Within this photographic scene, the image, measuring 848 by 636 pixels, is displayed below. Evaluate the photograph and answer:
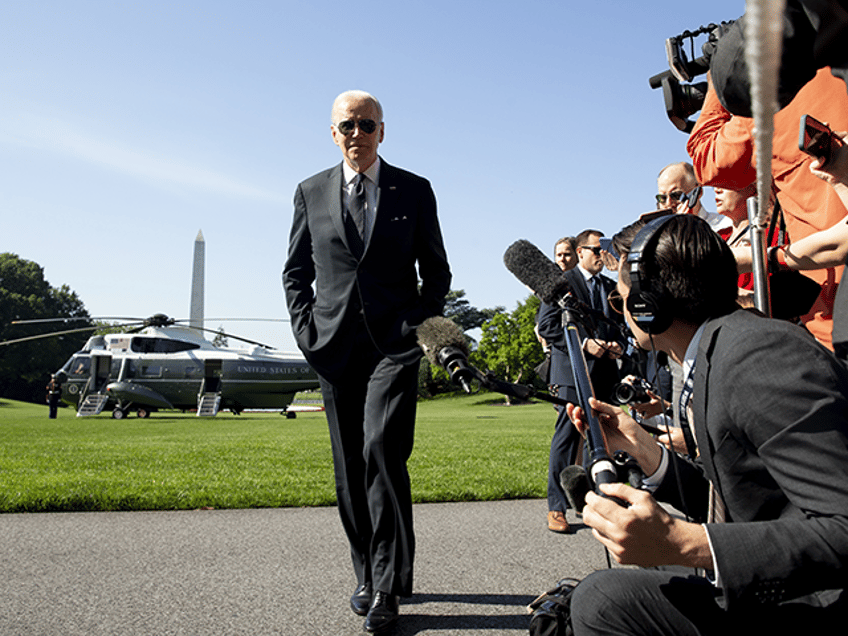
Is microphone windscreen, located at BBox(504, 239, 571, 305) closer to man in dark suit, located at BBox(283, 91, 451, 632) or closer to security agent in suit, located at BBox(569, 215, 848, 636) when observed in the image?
security agent in suit, located at BBox(569, 215, 848, 636)

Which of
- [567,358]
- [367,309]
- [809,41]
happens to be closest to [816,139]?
[809,41]

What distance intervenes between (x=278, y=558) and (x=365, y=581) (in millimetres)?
960

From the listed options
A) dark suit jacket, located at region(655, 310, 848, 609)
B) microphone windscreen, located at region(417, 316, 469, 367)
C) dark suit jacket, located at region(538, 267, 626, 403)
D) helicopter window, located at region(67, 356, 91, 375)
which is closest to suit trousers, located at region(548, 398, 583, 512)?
dark suit jacket, located at region(538, 267, 626, 403)

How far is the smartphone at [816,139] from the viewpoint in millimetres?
2020

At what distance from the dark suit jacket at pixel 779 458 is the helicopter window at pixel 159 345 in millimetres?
37698

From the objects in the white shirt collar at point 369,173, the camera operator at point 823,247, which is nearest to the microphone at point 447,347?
the camera operator at point 823,247

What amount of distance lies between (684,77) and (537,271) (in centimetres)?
120

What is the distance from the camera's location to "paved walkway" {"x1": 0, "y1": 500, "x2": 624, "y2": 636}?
3020mm

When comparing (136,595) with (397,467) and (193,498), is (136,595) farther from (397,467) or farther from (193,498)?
(193,498)

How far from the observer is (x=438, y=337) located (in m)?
2.73

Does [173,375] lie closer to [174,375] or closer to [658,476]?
[174,375]

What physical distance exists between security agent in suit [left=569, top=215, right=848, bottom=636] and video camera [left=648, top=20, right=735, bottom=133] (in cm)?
116

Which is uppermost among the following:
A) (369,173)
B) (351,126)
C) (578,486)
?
(351,126)

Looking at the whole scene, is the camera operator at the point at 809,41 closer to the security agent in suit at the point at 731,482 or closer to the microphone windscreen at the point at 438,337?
the security agent in suit at the point at 731,482
